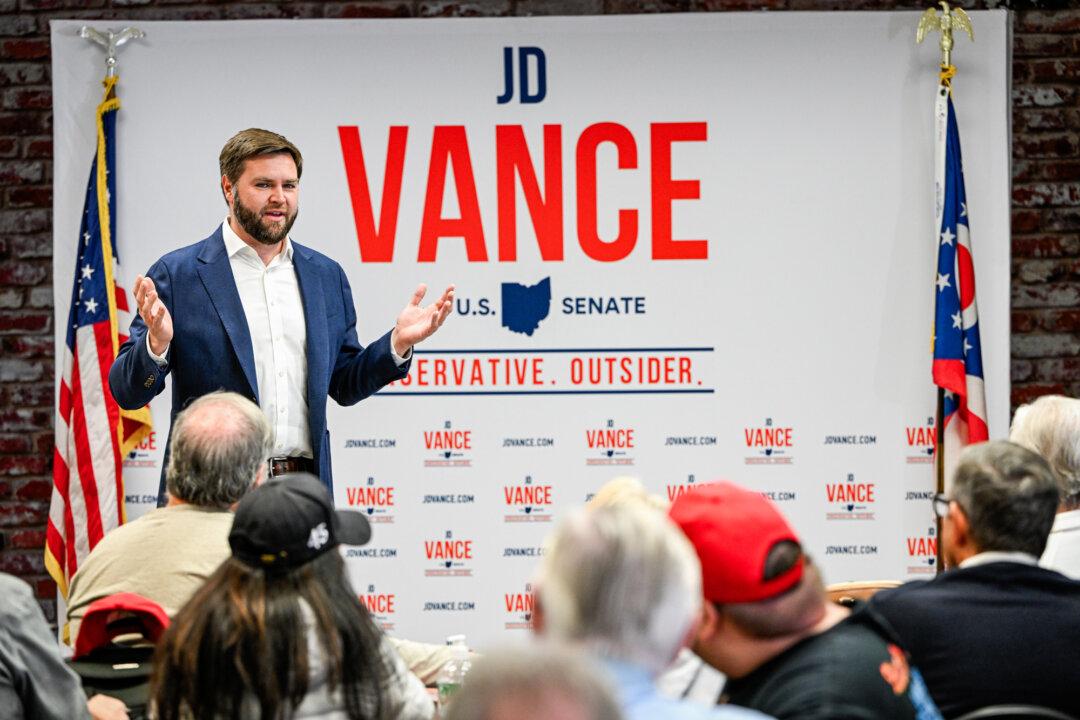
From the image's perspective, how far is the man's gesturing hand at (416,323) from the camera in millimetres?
3375

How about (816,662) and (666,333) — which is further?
(666,333)

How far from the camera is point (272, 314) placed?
3.41 metres

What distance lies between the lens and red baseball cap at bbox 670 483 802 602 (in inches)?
65.1

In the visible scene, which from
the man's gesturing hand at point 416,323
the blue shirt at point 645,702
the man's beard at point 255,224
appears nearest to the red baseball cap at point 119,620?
the blue shirt at point 645,702

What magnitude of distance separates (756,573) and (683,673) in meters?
0.43

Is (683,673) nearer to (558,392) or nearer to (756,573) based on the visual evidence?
(756,573)

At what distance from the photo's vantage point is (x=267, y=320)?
341 centimetres

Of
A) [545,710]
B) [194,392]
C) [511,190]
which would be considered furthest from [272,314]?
[545,710]

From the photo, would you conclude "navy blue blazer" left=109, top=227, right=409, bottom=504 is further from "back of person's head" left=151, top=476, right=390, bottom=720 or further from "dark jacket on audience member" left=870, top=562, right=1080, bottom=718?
"dark jacket on audience member" left=870, top=562, right=1080, bottom=718

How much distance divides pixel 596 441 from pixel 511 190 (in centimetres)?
84

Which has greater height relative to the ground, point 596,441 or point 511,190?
point 511,190

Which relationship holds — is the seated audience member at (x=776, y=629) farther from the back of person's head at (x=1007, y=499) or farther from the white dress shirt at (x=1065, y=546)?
the white dress shirt at (x=1065, y=546)

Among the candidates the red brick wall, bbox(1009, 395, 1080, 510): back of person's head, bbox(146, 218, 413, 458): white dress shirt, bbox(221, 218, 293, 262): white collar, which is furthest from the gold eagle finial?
bbox(221, 218, 293, 262): white collar

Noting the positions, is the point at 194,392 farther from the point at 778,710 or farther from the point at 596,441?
the point at 778,710
